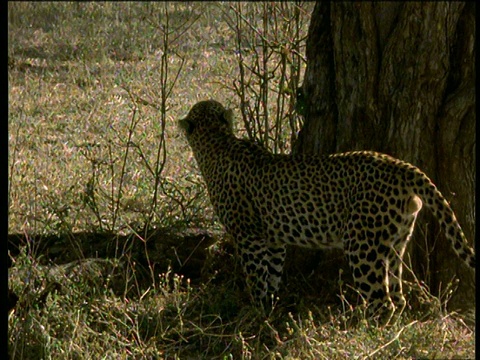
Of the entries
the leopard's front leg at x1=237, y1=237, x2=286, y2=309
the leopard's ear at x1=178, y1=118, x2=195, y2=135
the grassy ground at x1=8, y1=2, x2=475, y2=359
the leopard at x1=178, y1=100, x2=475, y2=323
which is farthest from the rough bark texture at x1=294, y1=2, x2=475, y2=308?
the leopard's ear at x1=178, y1=118, x2=195, y2=135

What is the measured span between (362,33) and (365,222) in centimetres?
109

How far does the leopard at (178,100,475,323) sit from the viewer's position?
16.8 ft

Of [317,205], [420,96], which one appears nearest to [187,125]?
[317,205]

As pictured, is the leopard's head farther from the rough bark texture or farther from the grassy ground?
the rough bark texture

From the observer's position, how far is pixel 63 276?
5.82 m

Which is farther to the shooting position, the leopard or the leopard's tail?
the leopard

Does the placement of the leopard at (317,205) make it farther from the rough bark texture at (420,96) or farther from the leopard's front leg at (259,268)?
the rough bark texture at (420,96)

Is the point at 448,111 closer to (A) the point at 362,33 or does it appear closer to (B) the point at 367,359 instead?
(A) the point at 362,33

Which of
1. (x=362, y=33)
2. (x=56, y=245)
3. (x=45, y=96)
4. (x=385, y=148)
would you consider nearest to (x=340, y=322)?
(x=385, y=148)

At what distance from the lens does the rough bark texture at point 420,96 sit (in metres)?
5.33

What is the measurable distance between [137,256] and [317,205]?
1.31 m

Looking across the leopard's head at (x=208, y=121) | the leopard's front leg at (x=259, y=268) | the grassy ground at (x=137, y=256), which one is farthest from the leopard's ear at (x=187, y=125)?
the leopard's front leg at (x=259, y=268)

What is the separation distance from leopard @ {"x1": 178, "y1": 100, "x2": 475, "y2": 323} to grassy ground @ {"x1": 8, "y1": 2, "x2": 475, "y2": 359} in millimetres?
203

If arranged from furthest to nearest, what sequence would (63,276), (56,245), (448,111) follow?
1. (56,245)
2. (63,276)
3. (448,111)
